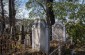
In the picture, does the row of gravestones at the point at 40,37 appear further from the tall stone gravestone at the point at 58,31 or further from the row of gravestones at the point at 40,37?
the tall stone gravestone at the point at 58,31

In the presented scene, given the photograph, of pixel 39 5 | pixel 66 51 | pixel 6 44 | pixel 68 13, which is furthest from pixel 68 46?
pixel 39 5

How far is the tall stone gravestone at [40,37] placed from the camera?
14062 mm

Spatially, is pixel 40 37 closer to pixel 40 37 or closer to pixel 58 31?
pixel 40 37

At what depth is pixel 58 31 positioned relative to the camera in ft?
57.2

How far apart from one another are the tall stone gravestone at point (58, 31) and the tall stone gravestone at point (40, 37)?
10.4ft

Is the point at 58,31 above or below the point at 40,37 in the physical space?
above

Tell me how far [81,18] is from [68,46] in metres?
2.24

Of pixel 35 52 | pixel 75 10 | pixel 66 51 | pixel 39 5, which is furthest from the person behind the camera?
pixel 39 5

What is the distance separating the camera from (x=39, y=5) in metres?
29.2

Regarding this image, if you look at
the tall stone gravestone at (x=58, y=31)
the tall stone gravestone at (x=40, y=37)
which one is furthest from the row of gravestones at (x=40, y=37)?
the tall stone gravestone at (x=58, y=31)

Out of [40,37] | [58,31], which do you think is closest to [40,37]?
[40,37]

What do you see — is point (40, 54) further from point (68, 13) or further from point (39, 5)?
point (39, 5)

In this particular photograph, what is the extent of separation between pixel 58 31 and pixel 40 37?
356 cm

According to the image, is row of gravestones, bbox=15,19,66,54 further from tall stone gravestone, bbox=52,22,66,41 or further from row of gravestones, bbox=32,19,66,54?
tall stone gravestone, bbox=52,22,66,41
